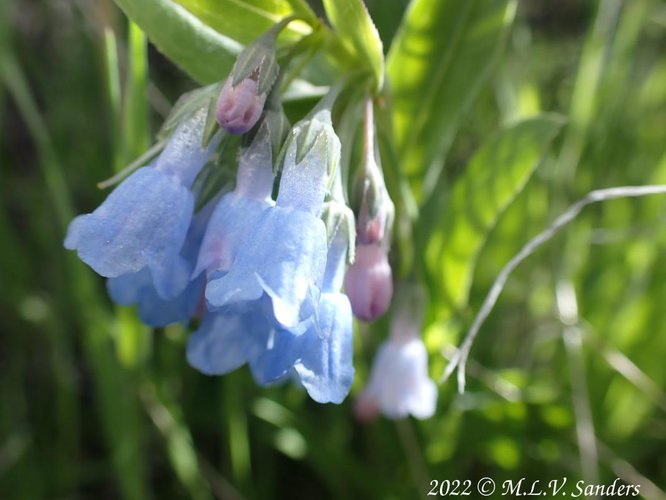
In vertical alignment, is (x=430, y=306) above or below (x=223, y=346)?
below

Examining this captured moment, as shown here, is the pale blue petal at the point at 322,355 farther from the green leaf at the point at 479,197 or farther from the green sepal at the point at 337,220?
the green leaf at the point at 479,197

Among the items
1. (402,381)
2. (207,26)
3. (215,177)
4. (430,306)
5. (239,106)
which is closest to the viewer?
(239,106)

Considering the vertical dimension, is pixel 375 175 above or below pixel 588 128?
above

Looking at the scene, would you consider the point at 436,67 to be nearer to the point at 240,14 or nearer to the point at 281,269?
the point at 240,14

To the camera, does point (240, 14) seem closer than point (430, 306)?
Yes

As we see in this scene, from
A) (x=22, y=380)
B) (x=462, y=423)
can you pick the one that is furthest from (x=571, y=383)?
(x=22, y=380)

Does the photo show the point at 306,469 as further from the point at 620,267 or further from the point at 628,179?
the point at 628,179

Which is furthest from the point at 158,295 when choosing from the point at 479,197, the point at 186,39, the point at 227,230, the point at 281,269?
the point at 479,197
